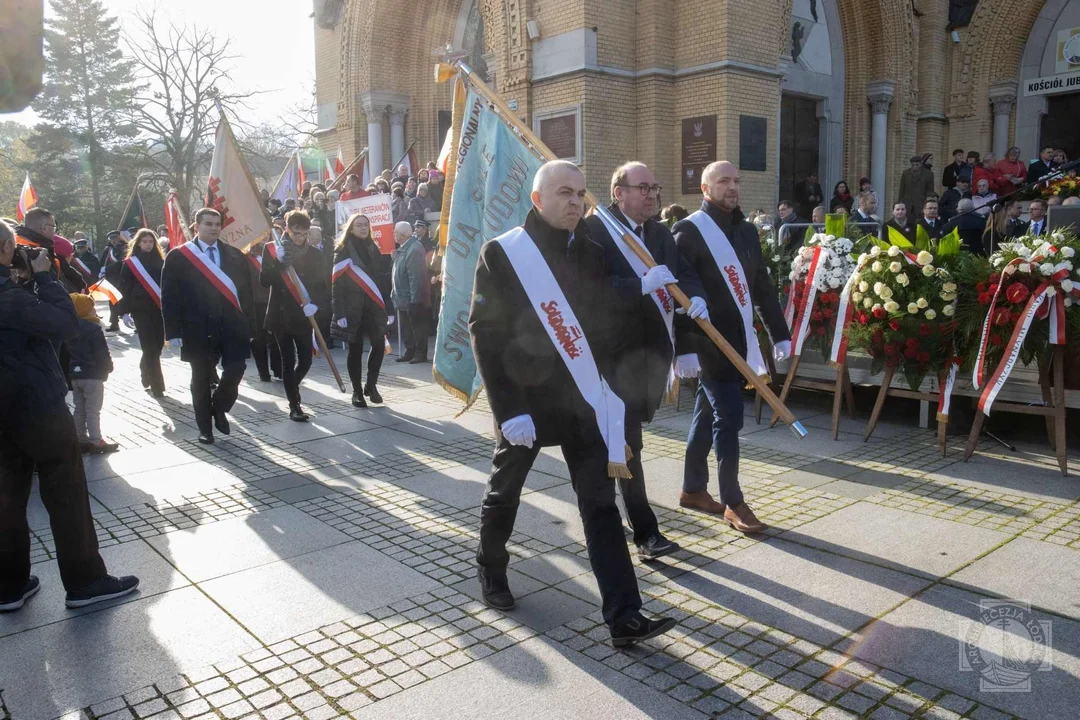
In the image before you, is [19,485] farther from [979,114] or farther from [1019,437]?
[979,114]

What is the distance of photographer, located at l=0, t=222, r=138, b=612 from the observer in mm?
4082

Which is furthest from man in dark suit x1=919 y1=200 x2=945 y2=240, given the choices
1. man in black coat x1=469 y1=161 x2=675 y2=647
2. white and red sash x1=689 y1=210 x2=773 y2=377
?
man in black coat x1=469 y1=161 x2=675 y2=647

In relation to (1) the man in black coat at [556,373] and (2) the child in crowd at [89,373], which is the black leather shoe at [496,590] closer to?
(1) the man in black coat at [556,373]

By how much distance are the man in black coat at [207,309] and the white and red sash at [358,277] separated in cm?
140

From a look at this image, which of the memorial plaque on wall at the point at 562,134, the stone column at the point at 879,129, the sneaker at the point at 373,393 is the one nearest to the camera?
the sneaker at the point at 373,393

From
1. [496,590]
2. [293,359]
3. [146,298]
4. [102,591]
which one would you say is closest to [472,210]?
[496,590]

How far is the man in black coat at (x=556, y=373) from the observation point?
358 cm

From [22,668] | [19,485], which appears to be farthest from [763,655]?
[19,485]

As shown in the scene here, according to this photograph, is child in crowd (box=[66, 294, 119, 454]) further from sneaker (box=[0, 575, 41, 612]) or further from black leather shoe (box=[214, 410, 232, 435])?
sneaker (box=[0, 575, 41, 612])

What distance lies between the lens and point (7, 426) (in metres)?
4.10

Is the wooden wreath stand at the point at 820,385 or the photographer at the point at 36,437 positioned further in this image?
the wooden wreath stand at the point at 820,385

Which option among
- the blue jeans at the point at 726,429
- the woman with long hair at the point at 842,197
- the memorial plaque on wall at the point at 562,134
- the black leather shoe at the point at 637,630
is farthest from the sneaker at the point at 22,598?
the woman with long hair at the point at 842,197

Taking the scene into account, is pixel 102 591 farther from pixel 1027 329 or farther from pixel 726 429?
pixel 1027 329

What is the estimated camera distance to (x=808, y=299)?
25.4 feet
